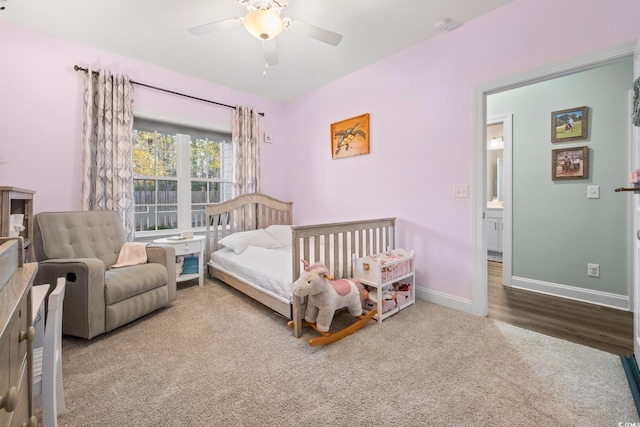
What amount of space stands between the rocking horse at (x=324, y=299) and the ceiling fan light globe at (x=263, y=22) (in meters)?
1.60

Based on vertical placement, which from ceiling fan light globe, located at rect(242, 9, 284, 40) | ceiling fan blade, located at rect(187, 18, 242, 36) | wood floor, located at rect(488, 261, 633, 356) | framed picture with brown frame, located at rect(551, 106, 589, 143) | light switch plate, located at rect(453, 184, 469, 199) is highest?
ceiling fan blade, located at rect(187, 18, 242, 36)

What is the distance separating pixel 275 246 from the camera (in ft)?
11.2

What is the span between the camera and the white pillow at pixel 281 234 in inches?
140

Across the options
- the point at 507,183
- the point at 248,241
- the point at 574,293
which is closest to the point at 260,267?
the point at 248,241

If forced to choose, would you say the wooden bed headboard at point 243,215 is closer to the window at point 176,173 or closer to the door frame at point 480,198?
the window at point 176,173

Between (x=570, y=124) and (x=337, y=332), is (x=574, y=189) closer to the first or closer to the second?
(x=570, y=124)

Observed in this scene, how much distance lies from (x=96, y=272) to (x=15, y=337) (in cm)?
151

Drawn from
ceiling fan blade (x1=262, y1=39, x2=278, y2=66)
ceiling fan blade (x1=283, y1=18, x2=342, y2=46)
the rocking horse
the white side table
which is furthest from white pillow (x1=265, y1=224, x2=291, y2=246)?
ceiling fan blade (x1=283, y1=18, x2=342, y2=46)

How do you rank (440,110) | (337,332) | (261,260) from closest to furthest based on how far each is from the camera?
(337,332) → (440,110) → (261,260)

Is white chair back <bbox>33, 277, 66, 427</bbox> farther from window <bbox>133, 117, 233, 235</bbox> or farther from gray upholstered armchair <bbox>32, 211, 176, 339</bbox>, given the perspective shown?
window <bbox>133, 117, 233, 235</bbox>

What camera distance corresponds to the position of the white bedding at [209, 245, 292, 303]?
88.8 inches

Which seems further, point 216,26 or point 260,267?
point 260,267

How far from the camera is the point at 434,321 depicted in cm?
227

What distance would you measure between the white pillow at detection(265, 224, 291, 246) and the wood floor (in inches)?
89.6
